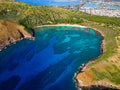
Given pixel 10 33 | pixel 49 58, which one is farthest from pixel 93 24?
pixel 49 58

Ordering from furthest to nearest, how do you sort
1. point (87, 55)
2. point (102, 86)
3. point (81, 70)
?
point (87, 55), point (81, 70), point (102, 86)

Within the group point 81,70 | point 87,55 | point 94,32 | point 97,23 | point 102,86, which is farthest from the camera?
point 97,23

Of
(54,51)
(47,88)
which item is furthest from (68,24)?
(47,88)

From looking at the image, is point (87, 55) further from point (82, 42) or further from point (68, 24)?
point (68, 24)

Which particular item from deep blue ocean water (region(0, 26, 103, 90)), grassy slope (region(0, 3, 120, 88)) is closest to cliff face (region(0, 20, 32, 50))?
deep blue ocean water (region(0, 26, 103, 90))

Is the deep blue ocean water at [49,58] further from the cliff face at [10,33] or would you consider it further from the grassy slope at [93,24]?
the grassy slope at [93,24]

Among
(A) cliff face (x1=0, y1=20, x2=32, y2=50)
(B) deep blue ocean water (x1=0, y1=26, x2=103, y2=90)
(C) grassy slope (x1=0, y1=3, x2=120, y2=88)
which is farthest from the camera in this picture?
(A) cliff face (x1=0, y1=20, x2=32, y2=50)

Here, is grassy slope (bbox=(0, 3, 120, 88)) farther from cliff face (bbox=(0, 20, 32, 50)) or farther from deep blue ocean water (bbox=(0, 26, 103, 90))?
cliff face (bbox=(0, 20, 32, 50))

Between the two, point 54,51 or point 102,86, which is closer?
point 102,86
